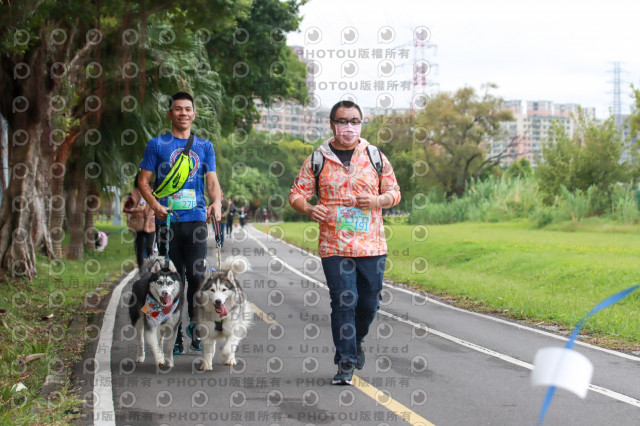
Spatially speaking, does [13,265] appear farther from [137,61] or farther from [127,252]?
[127,252]

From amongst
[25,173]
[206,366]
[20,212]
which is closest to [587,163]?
[25,173]

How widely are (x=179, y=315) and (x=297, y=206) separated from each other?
5.28 ft

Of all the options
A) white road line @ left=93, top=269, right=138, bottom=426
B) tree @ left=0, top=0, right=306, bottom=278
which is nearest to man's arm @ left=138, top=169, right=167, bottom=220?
white road line @ left=93, top=269, right=138, bottom=426

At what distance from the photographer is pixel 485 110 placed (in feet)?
227

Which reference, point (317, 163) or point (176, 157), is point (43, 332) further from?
point (317, 163)

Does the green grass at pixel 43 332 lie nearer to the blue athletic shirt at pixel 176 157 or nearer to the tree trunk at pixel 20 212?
the tree trunk at pixel 20 212

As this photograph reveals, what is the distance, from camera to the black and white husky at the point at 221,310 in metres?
6.57

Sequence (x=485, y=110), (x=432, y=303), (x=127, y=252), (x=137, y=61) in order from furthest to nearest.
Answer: (x=485, y=110)
(x=127, y=252)
(x=137, y=61)
(x=432, y=303)

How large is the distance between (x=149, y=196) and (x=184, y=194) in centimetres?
31

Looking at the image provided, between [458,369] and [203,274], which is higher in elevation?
[203,274]

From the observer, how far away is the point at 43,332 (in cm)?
917

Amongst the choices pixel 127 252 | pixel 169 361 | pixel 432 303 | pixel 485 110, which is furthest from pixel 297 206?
pixel 485 110

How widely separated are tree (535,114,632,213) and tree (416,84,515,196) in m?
31.4

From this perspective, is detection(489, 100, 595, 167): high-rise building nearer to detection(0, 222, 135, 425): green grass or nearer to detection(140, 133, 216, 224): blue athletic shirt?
detection(0, 222, 135, 425): green grass
